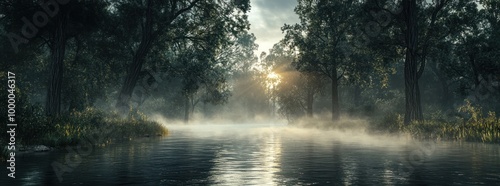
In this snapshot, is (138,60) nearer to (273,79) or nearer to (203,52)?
(203,52)

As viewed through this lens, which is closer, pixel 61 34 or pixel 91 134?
pixel 91 134

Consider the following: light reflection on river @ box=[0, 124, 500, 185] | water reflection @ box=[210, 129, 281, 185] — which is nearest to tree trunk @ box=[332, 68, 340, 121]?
light reflection on river @ box=[0, 124, 500, 185]

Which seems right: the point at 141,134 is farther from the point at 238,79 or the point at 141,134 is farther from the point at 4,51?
the point at 238,79

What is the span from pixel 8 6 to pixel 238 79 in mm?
101562

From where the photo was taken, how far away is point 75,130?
25.7 m

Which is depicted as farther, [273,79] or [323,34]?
[273,79]

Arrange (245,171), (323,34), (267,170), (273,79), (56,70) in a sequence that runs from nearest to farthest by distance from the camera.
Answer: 1. (245,171)
2. (267,170)
3. (56,70)
4. (323,34)
5. (273,79)

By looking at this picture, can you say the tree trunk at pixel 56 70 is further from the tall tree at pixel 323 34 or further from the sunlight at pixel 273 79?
the sunlight at pixel 273 79

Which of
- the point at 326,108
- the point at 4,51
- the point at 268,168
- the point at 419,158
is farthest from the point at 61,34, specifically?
the point at 326,108

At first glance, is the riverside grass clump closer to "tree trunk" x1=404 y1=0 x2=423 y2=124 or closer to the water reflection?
"tree trunk" x1=404 y1=0 x2=423 y2=124

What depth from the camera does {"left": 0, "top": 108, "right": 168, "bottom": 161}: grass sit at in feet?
74.4

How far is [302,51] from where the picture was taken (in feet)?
187

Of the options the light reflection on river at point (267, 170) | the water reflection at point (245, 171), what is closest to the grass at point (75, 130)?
the light reflection on river at point (267, 170)

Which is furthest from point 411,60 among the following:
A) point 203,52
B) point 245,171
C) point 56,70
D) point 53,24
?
point 53,24
